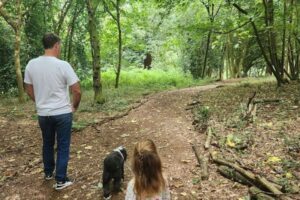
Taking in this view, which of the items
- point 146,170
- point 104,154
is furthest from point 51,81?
point 104,154

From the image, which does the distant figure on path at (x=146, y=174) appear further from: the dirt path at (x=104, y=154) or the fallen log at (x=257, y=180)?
the fallen log at (x=257, y=180)

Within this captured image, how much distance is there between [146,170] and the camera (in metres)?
3.12

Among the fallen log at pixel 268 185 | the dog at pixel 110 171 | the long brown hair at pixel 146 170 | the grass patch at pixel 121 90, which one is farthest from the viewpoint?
the grass patch at pixel 121 90

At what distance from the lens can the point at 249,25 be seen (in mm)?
12445

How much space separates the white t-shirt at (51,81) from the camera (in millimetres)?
4617

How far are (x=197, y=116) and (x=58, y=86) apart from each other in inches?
183

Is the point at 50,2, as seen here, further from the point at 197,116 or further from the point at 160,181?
the point at 160,181

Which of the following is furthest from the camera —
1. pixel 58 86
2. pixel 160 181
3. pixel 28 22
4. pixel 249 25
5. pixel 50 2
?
pixel 28 22

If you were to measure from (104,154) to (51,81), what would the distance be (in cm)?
231

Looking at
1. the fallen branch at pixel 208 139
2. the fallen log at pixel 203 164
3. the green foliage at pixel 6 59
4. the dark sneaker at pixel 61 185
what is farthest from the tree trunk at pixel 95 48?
the green foliage at pixel 6 59

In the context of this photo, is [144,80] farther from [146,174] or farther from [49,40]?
[146,174]

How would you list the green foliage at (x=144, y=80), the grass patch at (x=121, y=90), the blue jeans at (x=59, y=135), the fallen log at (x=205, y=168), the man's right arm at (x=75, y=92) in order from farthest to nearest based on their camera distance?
1. the green foliage at (x=144, y=80)
2. the grass patch at (x=121, y=90)
3. the fallen log at (x=205, y=168)
4. the blue jeans at (x=59, y=135)
5. the man's right arm at (x=75, y=92)

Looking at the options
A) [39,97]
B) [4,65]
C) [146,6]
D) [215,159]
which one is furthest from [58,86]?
[146,6]

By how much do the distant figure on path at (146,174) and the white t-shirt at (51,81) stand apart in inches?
75.9
